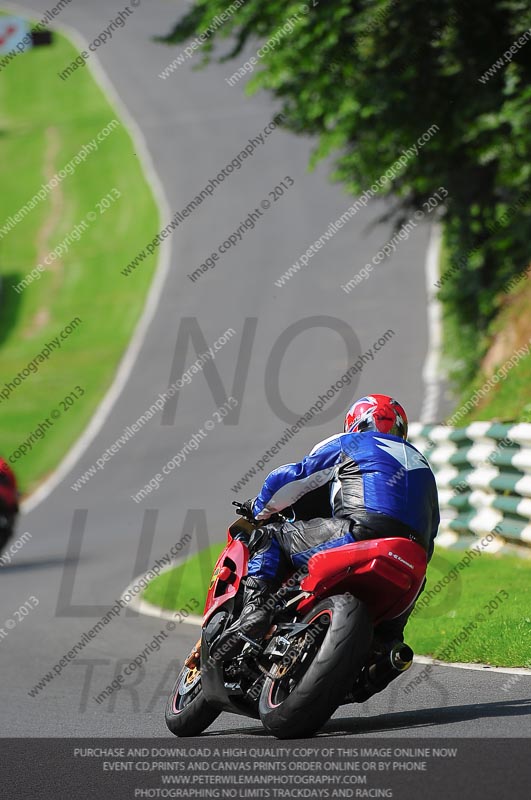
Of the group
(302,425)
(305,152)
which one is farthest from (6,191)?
(302,425)

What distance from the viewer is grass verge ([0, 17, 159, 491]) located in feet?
99.1

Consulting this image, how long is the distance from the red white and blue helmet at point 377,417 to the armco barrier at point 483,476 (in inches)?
178

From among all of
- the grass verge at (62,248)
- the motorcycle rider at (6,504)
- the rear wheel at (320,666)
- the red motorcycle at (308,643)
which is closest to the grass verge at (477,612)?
the red motorcycle at (308,643)

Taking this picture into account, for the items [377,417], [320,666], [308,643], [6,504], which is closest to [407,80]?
[6,504]

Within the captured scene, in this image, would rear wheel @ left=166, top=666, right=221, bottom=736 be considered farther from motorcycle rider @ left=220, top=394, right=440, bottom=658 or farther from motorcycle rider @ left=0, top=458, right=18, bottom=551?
motorcycle rider @ left=0, top=458, right=18, bottom=551

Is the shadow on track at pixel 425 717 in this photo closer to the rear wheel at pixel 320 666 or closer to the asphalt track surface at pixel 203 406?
the asphalt track surface at pixel 203 406

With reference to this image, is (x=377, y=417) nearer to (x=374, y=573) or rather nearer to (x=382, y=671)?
(x=374, y=573)

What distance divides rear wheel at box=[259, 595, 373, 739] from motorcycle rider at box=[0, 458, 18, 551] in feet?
34.5

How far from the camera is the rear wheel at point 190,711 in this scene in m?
6.46

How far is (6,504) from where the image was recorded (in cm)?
1594

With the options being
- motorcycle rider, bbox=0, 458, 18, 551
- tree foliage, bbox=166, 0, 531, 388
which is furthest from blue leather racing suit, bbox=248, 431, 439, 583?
tree foliage, bbox=166, 0, 531, 388

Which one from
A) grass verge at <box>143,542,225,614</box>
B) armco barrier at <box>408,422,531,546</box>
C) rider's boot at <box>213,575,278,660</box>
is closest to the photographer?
rider's boot at <box>213,575,278,660</box>
